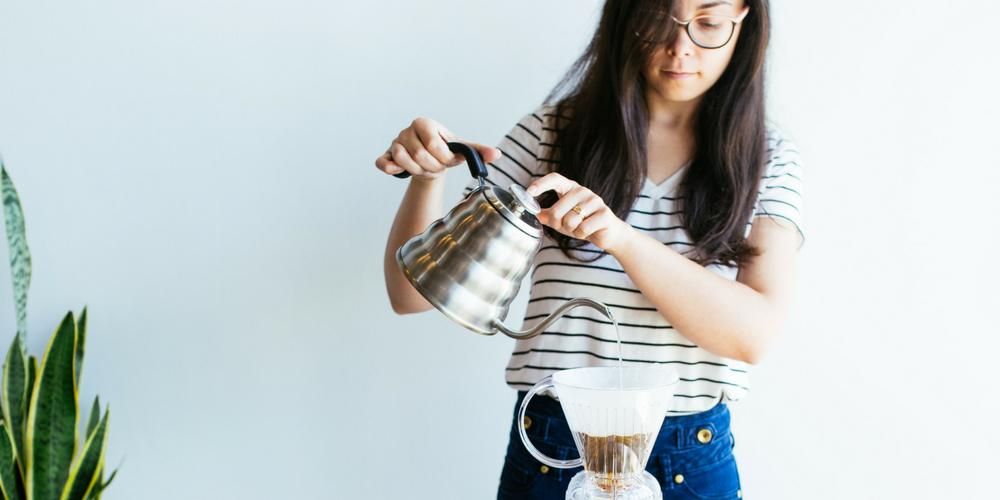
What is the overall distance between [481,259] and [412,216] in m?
0.31

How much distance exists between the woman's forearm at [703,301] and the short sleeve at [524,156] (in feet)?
1.03

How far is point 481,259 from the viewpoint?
599mm

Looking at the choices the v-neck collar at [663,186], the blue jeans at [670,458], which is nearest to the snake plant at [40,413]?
the blue jeans at [670,458]

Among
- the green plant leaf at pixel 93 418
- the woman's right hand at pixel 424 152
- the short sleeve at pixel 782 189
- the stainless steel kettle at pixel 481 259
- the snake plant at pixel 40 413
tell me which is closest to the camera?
the stainless steel kettle at pixel 481 259

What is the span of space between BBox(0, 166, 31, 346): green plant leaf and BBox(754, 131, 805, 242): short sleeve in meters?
1.22

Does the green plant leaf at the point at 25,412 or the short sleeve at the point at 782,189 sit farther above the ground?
the short sleeve at the point at 782,189

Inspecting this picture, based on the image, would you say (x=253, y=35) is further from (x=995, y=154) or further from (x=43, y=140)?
(x=995, y=154)

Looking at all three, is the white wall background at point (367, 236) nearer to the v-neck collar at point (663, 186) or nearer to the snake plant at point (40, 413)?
the snake plant at point (40, 413)

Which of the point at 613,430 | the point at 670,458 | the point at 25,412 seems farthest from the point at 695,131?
the point at 25,412

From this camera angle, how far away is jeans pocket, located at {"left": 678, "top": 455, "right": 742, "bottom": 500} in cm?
90

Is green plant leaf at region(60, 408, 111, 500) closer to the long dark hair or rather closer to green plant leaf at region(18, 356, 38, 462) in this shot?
green plant leaf at region(18, 356, 38, 462)

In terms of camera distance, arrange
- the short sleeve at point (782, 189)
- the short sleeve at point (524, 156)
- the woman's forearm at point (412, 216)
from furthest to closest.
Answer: the short sleeve at point (524, 156) < the short sleeve at point (782, 189) < the woman's forearm at point (412, 216)

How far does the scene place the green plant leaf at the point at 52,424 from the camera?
118 cm

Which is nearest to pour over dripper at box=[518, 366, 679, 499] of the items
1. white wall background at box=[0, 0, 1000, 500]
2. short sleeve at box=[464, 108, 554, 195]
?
short sleeve at box=[464, 108, 554, 195]
